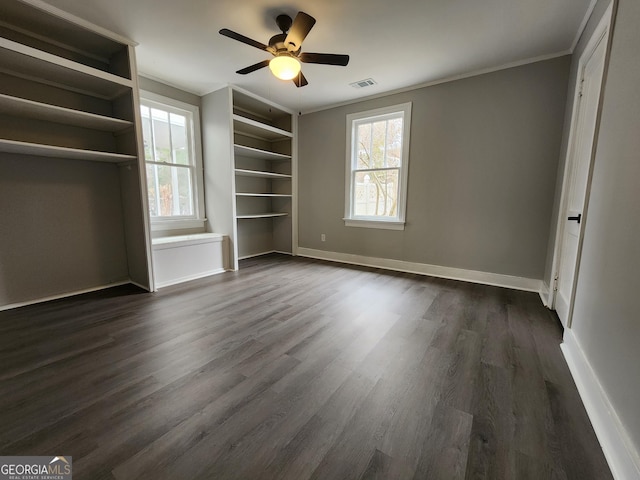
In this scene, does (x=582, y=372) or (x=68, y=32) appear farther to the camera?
(x=68, y=32)

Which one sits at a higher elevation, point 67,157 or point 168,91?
point 168,91

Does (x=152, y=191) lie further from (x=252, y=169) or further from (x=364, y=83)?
(x=364, y=83)

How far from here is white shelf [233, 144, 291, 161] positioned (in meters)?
4.11

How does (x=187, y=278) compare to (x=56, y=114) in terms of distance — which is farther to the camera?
(x=187, y=278)

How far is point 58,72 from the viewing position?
95.7 inches

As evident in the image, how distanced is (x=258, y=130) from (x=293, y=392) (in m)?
4.16

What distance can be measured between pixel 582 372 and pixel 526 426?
2.02 ft

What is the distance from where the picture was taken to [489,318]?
2439 mm

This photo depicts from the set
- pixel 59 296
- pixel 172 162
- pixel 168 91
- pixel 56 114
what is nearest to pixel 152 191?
pixel 172 162

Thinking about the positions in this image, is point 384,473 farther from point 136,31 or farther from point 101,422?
point 136,31

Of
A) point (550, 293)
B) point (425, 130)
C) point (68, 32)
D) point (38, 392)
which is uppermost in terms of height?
point (68, 32)

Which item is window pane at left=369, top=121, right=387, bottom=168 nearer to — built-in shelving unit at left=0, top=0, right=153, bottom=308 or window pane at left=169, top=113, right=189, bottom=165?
window pane at left=169, top=113, right=189, bottom=165

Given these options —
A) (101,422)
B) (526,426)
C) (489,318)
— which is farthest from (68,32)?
(489,318)

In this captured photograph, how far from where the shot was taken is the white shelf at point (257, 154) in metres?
4.11
